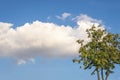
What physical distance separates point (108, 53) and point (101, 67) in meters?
3.97

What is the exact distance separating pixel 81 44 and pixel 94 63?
5.98 metres

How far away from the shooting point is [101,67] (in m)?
65.4

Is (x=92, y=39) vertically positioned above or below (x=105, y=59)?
above

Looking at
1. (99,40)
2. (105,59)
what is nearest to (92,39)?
(99,40)

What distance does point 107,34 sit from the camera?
6862cm

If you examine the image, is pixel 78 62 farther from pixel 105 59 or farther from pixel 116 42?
pixel 116 42

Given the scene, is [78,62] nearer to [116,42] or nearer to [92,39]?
[92,39]

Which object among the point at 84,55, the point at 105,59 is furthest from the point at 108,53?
the point at 84,55

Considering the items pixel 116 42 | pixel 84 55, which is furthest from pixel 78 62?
pixel 116 42

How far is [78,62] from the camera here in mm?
66250

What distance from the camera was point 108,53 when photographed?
66.1 m

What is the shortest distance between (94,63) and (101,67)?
201cm

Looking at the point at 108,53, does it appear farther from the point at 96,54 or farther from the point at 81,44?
the point at 81,44

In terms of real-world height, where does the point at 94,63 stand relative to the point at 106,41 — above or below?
below
